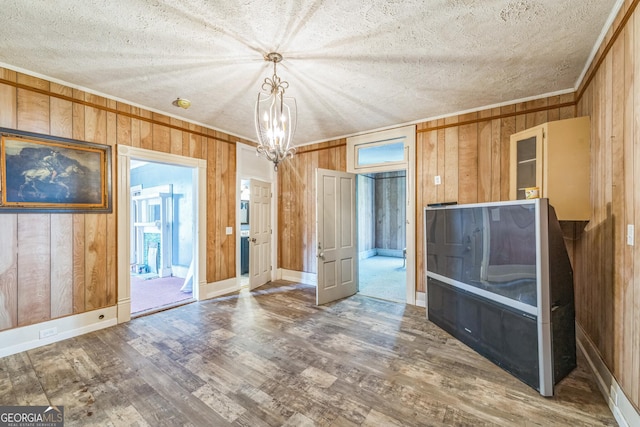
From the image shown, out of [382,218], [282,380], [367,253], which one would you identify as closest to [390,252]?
[367,253]

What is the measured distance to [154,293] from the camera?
14.9ft

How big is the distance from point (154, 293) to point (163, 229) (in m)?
1.87

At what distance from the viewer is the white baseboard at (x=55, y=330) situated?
2523 millimetres

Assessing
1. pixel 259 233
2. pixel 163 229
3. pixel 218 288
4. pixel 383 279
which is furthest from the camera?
pixel 163 229

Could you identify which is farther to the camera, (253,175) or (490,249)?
(253,175)

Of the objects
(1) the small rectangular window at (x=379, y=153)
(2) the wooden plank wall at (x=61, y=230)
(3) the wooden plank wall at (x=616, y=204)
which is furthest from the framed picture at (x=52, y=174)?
(3) the wooden plank wall at (x=616, y=204)

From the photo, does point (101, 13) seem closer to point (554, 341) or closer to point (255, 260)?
point (255, 260)

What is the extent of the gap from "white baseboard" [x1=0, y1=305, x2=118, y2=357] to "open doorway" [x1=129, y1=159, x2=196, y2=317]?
178cm

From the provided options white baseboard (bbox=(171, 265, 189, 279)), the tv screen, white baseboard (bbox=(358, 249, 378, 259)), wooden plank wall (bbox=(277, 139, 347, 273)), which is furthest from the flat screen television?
white baseboard (bbox=(358, 249, 378, 259))

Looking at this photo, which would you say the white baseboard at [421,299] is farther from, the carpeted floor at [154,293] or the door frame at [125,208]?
the door frame at [125,208]

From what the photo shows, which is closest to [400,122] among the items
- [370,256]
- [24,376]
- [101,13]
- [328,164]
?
[328,164]

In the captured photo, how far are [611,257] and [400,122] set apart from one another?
9.37 feet

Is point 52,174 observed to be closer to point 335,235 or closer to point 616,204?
point 335,235

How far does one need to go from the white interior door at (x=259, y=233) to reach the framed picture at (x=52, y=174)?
2.10m
